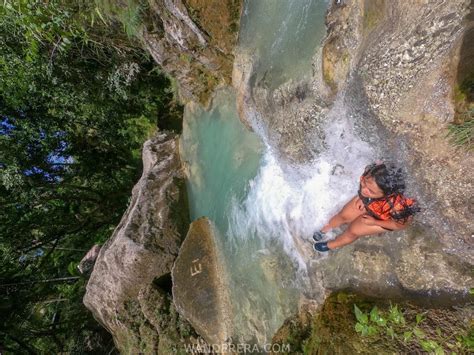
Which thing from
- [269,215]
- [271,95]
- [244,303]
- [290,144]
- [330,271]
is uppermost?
[271,95]

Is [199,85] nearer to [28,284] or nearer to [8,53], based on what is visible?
[8,53]

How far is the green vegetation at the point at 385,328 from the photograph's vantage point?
9.61 feet

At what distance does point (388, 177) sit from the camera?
3.40 m

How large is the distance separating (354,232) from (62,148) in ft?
25.2

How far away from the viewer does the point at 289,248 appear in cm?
465

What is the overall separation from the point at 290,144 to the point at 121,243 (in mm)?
3476

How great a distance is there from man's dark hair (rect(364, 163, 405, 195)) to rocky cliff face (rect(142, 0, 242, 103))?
2966 mm

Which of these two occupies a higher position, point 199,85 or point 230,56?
point 199,85

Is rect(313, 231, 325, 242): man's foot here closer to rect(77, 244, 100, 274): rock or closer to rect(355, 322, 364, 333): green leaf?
rect(355, 322, 364, 333): green leaf

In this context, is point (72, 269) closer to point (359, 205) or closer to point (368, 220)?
point (359, 205)

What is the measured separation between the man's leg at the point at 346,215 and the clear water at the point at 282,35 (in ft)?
5.11

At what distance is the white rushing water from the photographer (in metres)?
4.15

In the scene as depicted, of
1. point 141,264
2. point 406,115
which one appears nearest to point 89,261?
point 141,264

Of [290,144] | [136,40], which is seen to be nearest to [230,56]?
→ [290,144]
